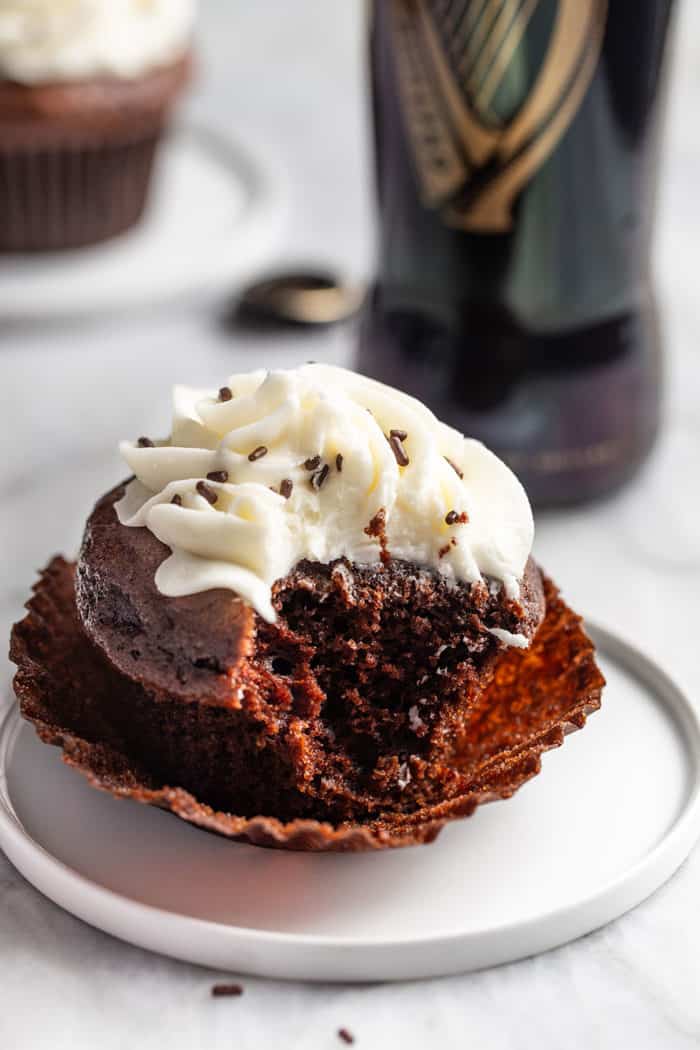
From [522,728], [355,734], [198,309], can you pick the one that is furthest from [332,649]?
[198,309]

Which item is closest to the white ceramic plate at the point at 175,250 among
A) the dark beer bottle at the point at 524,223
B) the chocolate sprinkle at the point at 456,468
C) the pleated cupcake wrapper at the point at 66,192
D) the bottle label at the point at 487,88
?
the pleated cupcake wrapper at the point at 66,192

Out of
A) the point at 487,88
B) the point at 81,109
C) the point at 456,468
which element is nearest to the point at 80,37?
the point at 81,109

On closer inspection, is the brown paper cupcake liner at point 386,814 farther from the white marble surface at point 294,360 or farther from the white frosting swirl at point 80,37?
the white frosting swirl at point 80,37

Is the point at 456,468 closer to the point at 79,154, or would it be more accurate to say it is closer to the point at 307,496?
the point at 307,496

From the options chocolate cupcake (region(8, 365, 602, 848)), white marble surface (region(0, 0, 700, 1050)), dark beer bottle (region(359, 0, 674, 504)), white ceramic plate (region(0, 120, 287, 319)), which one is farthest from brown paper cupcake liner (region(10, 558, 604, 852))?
white ceramic plate (region(0, 120, 287, 319))

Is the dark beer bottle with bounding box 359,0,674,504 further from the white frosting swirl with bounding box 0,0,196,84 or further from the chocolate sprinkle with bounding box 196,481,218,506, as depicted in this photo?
the white frosting swirl with bounding box 0,0,196,84
